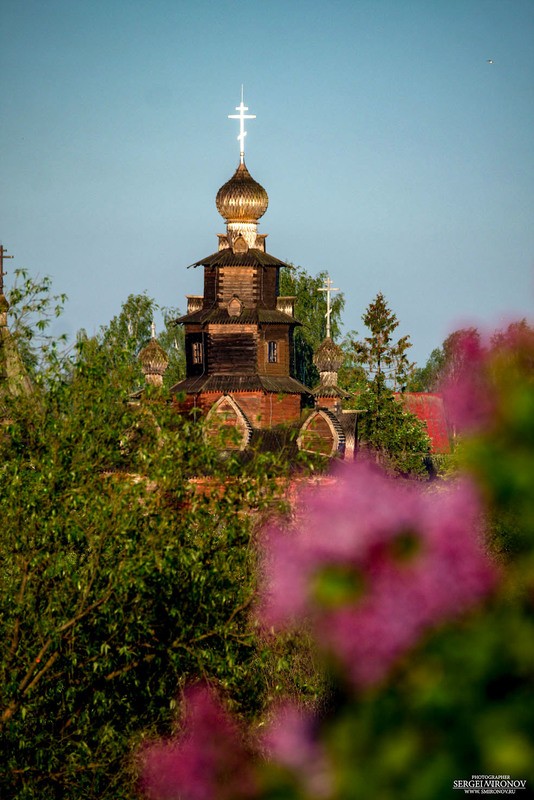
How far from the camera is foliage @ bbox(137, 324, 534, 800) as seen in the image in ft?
6.64

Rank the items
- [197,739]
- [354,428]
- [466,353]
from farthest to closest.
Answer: [354,428], [197,739], [466,353]

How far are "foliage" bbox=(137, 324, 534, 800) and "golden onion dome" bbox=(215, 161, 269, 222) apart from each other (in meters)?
44.2

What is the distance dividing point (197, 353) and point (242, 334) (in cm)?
236

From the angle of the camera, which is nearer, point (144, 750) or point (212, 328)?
point (144, 750)

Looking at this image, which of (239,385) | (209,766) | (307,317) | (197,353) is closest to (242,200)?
(197,353)

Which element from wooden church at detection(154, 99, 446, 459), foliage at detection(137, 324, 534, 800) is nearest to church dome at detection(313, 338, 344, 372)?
wooden church at detection(154, 99, 446, 459)

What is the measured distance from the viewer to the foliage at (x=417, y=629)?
6.64 feet

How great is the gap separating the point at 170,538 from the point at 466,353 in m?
7.31

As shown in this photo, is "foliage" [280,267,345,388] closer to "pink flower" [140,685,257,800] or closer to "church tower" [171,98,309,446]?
"church tower" [171,98,309,446]

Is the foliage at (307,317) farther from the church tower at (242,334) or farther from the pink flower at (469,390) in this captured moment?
the pink flower at (469,390)

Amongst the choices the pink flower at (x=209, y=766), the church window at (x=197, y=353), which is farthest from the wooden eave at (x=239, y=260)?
the pink flower at (x=209, y=766)

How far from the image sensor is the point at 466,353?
296cm

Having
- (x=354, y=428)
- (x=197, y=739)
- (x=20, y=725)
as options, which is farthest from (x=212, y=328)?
(x=197, y=739)

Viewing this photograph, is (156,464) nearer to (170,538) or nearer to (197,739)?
(170,538)
